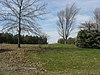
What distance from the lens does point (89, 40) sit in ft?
108

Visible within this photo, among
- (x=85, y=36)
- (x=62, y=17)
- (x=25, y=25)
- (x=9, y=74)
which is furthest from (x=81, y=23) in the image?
(x=9, y=74)

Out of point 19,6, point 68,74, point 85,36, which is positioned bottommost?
point 68,74

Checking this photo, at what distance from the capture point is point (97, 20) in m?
66.6

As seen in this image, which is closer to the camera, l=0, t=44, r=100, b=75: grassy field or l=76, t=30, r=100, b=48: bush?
l=0, t=44, r=100, b=75: grassy field

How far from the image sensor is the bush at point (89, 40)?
32844mm

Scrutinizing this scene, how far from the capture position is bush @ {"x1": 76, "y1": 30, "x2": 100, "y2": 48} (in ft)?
108

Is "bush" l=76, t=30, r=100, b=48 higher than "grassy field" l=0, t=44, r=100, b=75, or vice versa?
"bush" l=76, t=30, r=100, b=48

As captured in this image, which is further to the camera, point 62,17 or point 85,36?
point 62,17

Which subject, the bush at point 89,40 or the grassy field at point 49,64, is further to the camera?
the bush at point 89,40

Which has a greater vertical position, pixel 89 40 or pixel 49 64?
pixel 89 40

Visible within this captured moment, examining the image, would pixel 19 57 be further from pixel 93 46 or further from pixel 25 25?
pixel 93 46

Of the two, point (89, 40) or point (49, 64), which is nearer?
point (49, 64)

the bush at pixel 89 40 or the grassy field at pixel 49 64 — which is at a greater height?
the bush at pixel 89 40

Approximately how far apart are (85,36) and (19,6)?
29.4 feet
